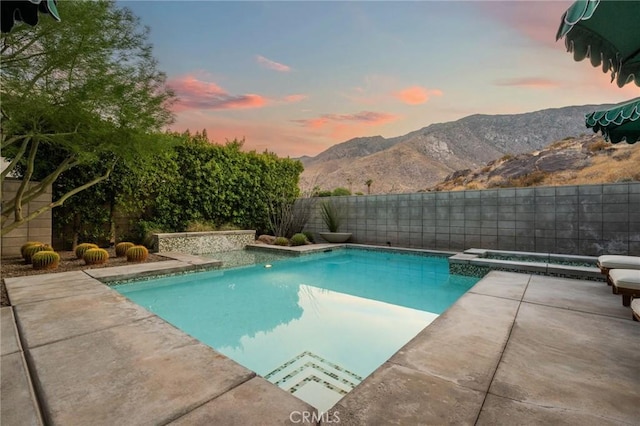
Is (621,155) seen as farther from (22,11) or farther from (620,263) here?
(22,11)

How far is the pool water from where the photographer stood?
7.18ft

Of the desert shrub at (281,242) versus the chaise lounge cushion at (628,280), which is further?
the desert shrub at (281,242)

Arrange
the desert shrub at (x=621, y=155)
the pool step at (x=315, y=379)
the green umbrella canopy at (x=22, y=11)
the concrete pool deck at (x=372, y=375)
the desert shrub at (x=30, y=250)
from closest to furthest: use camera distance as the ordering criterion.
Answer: the green umbrella canopy at (x=22, y=11), the concrete pool deck at (x=372, y=375), the pool step at (x=315, y=379), the desert shrub at (x=30, y=250), the desert shrub at (x=621, y=155)

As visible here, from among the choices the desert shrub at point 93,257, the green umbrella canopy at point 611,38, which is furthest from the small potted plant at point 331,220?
the green umbrella canopy at point 611,38

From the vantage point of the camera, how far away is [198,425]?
1173 millimetres

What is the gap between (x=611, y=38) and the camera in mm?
2229

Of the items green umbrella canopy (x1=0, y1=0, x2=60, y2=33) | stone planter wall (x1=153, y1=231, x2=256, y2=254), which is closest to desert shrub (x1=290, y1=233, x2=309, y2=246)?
stone planter wall (x1=153, y1=231, x2=256, y2=254)

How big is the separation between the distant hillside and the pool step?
12993mm

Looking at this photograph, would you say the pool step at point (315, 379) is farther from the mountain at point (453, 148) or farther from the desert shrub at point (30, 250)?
the mountain at point (453, 148)

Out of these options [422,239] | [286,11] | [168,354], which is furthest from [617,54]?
[286,11]

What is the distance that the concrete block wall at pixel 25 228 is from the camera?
520 centimetres

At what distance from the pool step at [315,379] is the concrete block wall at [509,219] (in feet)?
18.3

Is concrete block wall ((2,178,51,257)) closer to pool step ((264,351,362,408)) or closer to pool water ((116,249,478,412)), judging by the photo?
pool water ((116,249,478,412))

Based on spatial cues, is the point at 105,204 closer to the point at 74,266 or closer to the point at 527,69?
the point at 74,266
